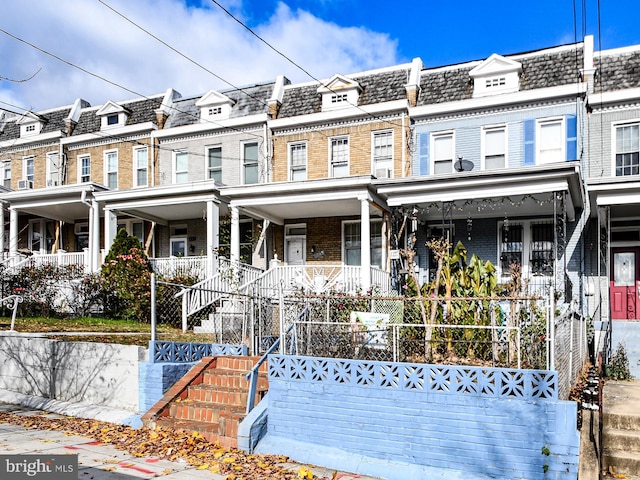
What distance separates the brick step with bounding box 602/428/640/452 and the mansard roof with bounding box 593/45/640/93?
11.1 metres

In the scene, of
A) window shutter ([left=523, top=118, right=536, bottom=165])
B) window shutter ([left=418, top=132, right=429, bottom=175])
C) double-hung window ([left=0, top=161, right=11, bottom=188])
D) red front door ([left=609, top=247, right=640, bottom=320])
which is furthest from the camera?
double-hung window ([left=0, top=161, right=11, bottom=188])

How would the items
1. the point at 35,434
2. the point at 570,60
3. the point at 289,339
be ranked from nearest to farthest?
the point at 35,434, the point at 289,339, the point at 570,60

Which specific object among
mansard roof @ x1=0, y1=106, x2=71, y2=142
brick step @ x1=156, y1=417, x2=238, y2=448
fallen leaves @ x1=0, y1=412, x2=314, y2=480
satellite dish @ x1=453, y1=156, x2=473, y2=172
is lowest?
fallen leaves @ x1=0, y1=412, x2=314, y2=480

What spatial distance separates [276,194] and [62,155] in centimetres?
1138

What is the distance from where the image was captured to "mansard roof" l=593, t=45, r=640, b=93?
50.5ft

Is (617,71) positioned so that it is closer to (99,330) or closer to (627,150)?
(627,150)

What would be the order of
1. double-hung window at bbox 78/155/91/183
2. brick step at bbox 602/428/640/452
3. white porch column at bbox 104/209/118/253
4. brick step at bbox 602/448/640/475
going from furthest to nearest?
double-hung window at bbox 78/155/91/183
white porch column at bbox 104/209/118/253
brick step at bbox 602/428/640/452
brick step at bbox 602/448/640/475

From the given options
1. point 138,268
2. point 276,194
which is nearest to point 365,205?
point 276,194

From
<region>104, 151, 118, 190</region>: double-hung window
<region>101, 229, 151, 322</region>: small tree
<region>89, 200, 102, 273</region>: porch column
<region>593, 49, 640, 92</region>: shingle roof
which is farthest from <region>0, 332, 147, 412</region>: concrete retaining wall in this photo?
<region>593, 49, 640, 92</region>: shingle roof

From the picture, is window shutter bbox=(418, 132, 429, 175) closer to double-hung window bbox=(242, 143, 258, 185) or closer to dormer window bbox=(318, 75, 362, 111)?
dormer window bbox=(318, 75, 362, 111)

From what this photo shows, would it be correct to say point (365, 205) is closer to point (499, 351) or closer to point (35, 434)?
point (499, 351)

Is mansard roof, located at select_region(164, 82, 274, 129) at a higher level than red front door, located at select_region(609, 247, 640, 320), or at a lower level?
higher

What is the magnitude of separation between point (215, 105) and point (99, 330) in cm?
991

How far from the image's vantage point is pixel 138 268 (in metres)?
17.0
